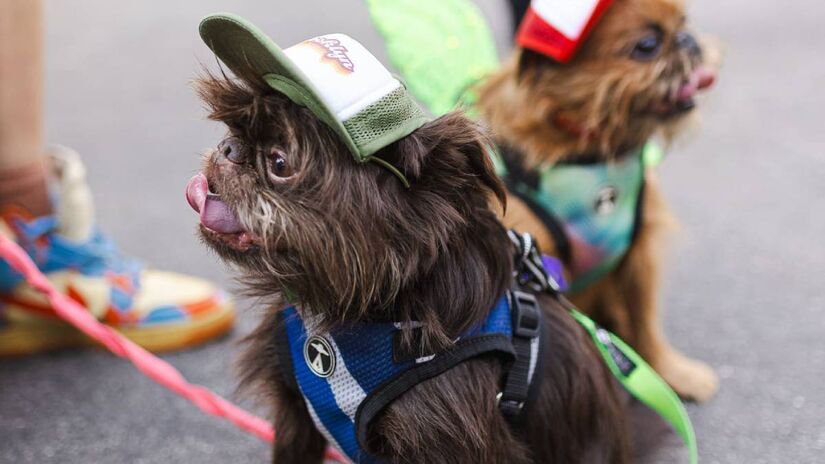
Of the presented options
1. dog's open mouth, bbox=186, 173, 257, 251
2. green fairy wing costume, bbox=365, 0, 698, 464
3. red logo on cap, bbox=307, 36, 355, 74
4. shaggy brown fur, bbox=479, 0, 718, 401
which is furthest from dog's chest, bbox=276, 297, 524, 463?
green fairy wing costume, bbox=365, 0, 698, 464

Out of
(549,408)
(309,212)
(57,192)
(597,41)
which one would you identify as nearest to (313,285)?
(309,212)

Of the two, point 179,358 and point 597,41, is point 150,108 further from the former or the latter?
point 597,41

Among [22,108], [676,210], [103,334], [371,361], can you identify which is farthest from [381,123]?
[676,210]

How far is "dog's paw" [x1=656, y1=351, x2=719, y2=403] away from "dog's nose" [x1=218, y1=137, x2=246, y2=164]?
1387 mm

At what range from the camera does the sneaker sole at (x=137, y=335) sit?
7.43 feet

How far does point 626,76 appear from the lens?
6.72 ft

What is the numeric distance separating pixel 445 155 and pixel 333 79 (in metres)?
0.20

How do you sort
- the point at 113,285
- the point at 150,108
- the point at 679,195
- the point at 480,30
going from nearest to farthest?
1. the point at 113,285
2. the point at 480,30
3. the point at 679,195
4. the point at 150,108

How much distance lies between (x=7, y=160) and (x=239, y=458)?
2.99 ft

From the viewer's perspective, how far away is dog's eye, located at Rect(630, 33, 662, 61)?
207cm

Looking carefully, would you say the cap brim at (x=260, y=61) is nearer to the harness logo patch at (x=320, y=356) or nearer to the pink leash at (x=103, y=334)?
the harness logo patch at (x=320, y=356)

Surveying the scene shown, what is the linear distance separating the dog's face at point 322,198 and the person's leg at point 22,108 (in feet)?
3.44

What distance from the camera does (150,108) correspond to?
439 centimetres

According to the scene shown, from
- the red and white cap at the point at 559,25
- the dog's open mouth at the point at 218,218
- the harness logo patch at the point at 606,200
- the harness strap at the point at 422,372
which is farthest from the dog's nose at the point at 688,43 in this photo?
the dog's open mouth at the point at 218,218
